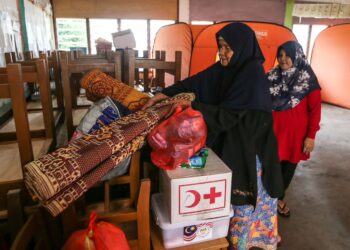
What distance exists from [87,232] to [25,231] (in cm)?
17

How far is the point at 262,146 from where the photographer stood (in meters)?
1.17

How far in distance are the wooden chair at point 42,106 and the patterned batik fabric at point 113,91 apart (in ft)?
0.62

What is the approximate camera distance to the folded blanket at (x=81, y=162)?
2.33 feet

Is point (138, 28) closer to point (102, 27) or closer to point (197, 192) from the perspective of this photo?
point (102, 27)

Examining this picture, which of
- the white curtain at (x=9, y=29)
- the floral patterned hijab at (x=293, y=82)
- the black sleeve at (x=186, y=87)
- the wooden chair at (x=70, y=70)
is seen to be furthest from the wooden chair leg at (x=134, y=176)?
the white curtain at (x=9, y=29)

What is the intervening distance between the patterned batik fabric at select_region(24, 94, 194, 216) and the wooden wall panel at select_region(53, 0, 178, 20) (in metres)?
5.91

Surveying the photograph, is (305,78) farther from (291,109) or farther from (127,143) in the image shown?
(127,143)

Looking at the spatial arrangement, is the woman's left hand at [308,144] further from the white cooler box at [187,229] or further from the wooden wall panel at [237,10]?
the wooden wall panel at [237,10]

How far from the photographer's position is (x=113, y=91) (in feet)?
3.84

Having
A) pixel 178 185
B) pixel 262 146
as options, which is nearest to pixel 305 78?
pixel 262 146

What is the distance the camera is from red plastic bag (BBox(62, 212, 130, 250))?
77 cm

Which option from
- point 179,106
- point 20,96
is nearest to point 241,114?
point 179,106

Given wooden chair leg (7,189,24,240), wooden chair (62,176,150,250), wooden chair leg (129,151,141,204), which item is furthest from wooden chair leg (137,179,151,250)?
wooden chair leg (7,189,24,240)

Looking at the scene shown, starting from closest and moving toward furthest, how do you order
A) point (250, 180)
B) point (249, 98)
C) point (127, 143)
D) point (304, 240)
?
point (127, 143) < point (249, 98) < point (250, 180) < point (304, 240)
